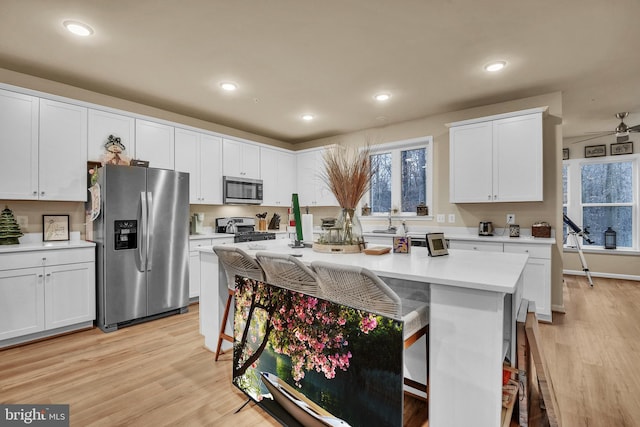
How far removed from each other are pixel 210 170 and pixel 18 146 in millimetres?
2010

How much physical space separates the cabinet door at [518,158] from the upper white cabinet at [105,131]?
14.4 ft

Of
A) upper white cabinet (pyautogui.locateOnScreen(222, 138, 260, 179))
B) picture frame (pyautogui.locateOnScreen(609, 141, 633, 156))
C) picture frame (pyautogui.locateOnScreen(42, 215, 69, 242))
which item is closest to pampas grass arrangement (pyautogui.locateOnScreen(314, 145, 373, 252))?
upper white cabinet (pyautogui.locateOnScreen(222, 138, 260, 179))

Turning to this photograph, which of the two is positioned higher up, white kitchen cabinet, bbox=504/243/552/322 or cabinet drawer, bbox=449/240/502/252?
cabinet drawer, bbox=449/240/502/252

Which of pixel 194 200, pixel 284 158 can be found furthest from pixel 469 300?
pixel 284 158

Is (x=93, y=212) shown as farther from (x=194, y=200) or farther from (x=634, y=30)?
(x=634, y=30)

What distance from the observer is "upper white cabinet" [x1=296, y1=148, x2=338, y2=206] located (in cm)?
548

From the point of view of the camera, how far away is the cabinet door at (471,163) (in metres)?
3.83

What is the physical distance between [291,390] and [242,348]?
47cm

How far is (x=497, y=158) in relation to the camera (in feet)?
12.3

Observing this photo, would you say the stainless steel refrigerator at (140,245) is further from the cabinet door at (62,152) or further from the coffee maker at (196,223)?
the coffee maker at (196,223)

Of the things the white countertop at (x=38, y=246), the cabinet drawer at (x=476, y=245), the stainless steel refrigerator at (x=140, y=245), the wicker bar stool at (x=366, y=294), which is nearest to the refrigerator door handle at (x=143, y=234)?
the stainless steel refrigerator at (x=140, y=245)

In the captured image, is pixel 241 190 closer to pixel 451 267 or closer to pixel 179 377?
pixel 179 377

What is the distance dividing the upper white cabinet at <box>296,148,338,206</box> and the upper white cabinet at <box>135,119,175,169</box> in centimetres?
234

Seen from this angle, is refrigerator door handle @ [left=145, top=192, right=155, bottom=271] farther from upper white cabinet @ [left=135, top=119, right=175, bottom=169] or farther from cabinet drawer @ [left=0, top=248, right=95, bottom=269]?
upper white cabinet @ [left=135, top=119, right=175, bottom=169]
